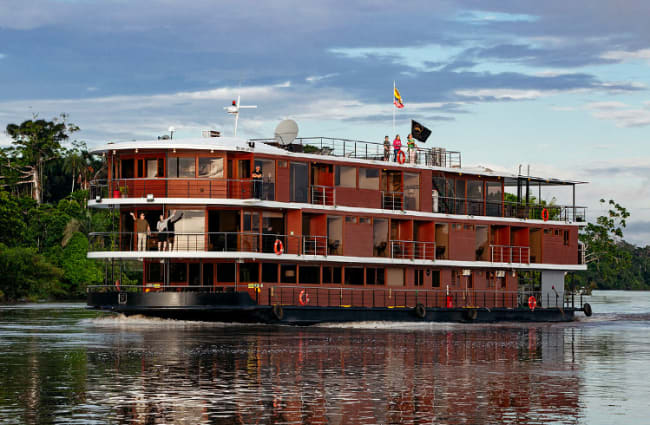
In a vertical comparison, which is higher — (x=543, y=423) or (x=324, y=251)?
(x=324, y=251)

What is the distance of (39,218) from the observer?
84.9 metres

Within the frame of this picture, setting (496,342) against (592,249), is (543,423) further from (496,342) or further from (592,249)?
(592,249)

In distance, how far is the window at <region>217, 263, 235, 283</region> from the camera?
38656mm

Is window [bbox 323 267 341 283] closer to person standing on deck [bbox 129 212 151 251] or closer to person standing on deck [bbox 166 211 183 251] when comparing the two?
person standing on deck [bbox 166 211 183 251]

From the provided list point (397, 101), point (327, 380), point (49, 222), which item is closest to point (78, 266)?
point (49, 222)

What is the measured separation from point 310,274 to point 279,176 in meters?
4.14

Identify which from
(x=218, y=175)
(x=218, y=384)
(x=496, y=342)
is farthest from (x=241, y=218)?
(x=218, y=384)

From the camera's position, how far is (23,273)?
2840 inches

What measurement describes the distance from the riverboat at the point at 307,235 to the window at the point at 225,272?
1.9 inches

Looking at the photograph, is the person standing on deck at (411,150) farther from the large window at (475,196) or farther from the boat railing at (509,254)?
the boat railing at (509,254)

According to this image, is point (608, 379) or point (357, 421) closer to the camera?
point (357, 421)

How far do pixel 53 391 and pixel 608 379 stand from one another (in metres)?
10.8

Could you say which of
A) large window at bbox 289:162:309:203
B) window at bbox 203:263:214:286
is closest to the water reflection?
window at bbox 203:263:214:286

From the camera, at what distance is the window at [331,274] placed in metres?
40.9
